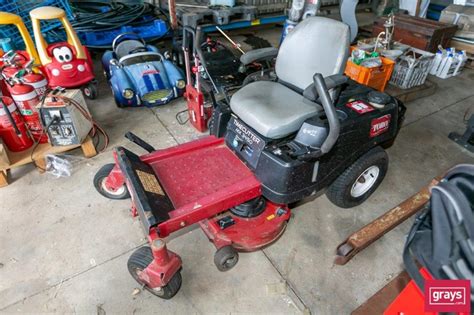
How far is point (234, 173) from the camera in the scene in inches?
75.9

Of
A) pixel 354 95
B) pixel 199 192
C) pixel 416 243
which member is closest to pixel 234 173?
pixel 199 192

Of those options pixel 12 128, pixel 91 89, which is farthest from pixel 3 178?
pixel 91 89

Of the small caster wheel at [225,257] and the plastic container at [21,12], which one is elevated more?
the plastic container at [21,12]

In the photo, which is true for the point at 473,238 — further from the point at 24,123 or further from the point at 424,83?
the point at 424,83

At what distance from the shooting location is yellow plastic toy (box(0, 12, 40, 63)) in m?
2.63

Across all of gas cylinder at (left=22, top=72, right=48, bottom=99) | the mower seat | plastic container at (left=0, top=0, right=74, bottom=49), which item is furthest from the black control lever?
plastic container at (left=0, top=0, right=74, bottom=49)

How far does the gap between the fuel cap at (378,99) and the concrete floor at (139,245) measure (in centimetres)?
74

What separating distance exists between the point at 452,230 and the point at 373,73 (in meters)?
2.77

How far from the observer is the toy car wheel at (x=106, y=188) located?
2125 millimetres

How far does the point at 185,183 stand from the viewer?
1.85 meters

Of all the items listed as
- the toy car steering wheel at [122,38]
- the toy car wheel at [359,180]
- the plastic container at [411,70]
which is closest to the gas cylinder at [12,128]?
the toy car steering wheel at [122,38]

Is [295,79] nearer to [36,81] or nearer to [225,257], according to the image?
[225,257]

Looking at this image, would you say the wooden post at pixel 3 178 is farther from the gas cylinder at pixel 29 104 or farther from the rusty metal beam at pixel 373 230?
the rusty metal beam at pixel 373 230

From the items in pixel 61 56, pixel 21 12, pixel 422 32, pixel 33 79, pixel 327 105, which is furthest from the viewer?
pixel 422 32
